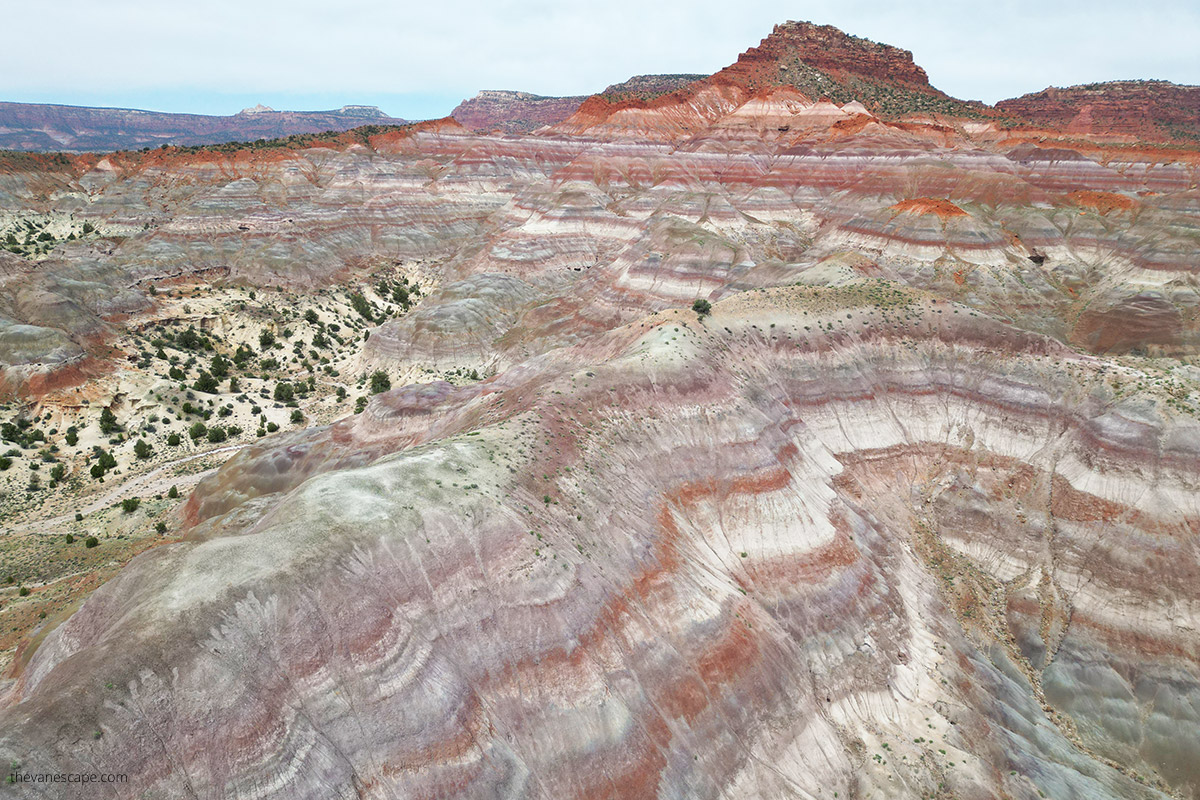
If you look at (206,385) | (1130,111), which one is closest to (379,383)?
(206,385)

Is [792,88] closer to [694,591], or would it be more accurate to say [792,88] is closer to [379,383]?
[379,383]

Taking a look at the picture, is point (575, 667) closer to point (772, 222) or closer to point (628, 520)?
point (628, 520)

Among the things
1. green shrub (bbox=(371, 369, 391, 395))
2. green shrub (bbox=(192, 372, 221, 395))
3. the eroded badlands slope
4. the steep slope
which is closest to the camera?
the eroded badlands slope

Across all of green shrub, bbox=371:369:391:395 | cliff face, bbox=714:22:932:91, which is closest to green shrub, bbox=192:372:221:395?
green shrub, bbox=371:369:391:395

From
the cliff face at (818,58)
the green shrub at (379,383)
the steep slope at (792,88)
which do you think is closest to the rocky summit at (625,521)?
the green shrub at (379,383)

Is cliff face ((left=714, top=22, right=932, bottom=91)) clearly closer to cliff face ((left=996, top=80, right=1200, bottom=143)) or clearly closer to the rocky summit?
cliff face ((left=996, top=80, right=1200, bottom=143))

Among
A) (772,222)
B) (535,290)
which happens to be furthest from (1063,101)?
(535,290)
